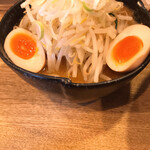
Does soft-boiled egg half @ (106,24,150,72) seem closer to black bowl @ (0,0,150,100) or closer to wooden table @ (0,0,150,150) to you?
black bowl @ (0,0,150,100)

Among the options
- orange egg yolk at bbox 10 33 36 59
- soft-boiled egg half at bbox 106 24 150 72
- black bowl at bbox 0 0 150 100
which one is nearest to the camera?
black bowl at bbox 0 0 150 100

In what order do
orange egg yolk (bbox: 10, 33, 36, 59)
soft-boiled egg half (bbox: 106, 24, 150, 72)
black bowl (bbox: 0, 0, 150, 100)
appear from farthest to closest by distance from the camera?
orange egg yolk (bbox: 10, 33, 36, 59), soft-boiled egg half (bbox: 106, 24, 150, 72), black bowl (bbox: 0, 0, 150, 100)

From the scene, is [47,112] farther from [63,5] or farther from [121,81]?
[63,5]

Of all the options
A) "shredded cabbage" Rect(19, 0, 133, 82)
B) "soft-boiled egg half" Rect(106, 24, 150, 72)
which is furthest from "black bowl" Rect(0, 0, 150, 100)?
"shredded cabbage" Rect(19, 0, 133, 82)

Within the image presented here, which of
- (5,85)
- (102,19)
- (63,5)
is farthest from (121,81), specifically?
(5,85)

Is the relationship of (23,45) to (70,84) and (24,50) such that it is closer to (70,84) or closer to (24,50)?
(24,50)

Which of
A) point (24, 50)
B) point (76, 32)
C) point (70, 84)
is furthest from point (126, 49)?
point (24, 50)

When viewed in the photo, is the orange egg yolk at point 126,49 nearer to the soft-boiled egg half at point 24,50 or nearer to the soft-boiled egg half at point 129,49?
the soft-boiled egg half at point 129,49
